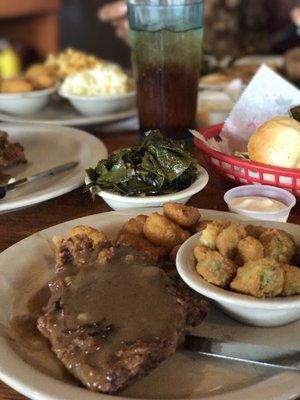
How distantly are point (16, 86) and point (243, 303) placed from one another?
154 centimetres

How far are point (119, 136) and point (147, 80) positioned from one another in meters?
0.30

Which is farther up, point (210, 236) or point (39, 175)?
point (210, 236)

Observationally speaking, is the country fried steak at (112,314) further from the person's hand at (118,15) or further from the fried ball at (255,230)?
the person's hand at (118,15)

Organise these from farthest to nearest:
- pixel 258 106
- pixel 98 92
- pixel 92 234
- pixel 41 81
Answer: pixel 41 81 → pixel 98 92 → pixel 258 106 → pixel 92 234

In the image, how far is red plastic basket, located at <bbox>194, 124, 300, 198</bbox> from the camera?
1.30 metres

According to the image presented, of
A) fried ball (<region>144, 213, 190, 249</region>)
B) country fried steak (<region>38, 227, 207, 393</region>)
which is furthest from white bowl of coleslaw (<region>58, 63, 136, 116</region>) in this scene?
country fried steak (<region>38, 227, 207, 393</region>)

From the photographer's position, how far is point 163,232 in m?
1.08

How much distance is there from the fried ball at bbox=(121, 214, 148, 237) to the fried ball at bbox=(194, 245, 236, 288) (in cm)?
24

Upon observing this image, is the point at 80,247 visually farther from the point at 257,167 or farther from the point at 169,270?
the point at 257,167

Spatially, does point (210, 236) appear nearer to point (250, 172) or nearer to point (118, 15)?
point (250, 172)

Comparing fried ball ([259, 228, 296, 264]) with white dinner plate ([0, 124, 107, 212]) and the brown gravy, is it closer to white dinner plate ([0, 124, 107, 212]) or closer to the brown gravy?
the brown gravy

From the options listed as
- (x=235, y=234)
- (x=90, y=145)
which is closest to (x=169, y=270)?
(x=235, y=234)

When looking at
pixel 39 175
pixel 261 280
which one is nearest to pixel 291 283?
pixel 261 280

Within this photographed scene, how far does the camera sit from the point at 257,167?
131 centimetres
